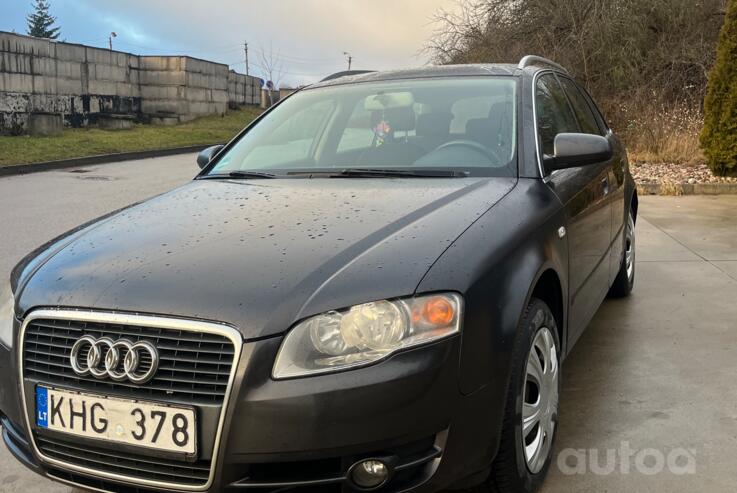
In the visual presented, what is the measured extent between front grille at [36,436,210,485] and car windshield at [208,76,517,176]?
63.5 inches

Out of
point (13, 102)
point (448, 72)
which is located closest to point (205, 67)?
point (13, 102)

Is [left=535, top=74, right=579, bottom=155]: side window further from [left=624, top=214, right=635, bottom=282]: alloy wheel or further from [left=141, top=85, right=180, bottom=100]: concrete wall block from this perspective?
[left=141, top=85, right=180, bottom=100]: concrete wall block

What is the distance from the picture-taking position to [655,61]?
14844mm

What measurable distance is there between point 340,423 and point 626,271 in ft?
11.9

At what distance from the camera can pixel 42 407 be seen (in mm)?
2092

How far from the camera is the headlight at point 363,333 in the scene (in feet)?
6.15

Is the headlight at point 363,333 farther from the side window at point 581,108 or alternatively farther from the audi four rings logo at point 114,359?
the side window at point 581,108

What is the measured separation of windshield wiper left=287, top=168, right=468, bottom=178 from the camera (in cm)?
302

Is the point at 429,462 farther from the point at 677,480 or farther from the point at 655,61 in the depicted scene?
the point at 655,61

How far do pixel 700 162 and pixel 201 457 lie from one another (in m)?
12.1

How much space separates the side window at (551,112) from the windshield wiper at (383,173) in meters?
0.45

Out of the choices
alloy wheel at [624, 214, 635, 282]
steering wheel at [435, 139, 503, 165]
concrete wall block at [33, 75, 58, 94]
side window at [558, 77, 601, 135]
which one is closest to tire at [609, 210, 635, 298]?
alloy wheel at [624, 214, 635, 282]

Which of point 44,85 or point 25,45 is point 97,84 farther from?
point 25,45

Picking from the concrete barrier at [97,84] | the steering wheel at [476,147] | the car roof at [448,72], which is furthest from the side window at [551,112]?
the concrete barrier at [97,84]
